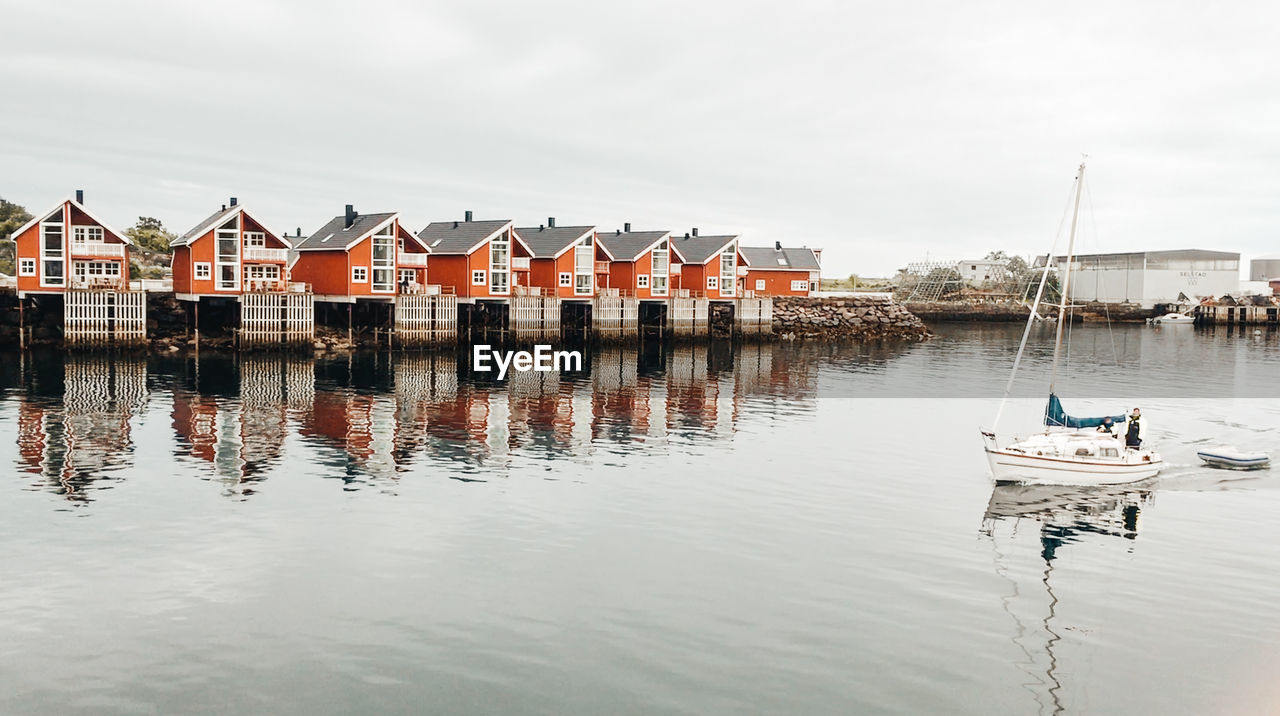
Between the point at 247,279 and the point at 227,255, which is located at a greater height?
the point at 227,255

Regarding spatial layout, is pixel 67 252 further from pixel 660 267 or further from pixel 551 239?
pixel 660 267

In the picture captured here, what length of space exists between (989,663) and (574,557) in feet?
33.9

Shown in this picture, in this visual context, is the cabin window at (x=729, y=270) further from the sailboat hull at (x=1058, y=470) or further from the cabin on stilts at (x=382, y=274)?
the sailboat hull at (x=1058, y=470)


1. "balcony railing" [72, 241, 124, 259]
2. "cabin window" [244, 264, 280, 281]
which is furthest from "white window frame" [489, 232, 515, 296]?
"balcony railing" [72, 241, 124, 259]

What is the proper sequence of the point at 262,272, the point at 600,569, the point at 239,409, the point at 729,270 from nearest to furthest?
the point at 600,569
the point at 239,409
the point at 262,272
the point at 729,270

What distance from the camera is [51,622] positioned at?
1911 cm

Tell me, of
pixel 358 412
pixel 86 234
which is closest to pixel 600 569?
pixel 358 412

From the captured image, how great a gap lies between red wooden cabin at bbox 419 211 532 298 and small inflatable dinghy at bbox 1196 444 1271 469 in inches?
2428

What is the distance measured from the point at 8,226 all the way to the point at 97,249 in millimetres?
55212

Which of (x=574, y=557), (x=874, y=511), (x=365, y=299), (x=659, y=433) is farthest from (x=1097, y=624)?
(x=365, y=299)

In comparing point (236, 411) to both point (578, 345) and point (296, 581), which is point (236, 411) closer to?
point (296, 581)

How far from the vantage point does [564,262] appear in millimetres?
93312

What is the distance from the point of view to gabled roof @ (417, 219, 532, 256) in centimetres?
8669

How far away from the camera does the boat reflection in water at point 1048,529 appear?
60.7 ft
